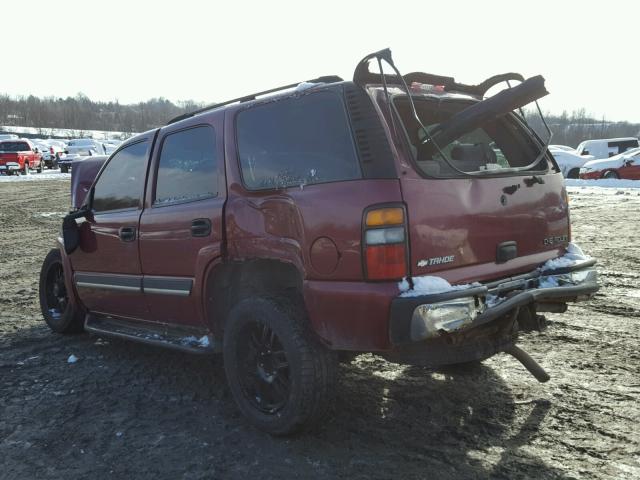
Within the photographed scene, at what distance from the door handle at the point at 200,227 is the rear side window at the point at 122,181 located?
864mm

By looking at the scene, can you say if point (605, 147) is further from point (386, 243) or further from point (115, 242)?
point (386, 243)

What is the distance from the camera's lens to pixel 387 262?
8.75ft

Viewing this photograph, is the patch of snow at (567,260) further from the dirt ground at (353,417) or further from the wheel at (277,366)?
the wheel at (277,366)

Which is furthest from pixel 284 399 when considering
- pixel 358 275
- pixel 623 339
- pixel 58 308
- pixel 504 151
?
pixel 58 308

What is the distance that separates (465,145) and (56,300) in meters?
4.18

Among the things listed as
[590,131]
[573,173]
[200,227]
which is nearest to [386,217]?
[200,227]

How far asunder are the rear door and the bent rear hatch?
1263mm

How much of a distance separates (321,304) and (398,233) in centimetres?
53

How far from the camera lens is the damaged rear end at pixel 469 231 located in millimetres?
2695

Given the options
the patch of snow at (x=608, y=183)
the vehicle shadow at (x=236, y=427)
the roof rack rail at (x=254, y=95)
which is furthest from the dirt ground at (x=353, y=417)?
the patch of snow at (x=608, y=183)

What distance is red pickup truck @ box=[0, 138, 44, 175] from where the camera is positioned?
28.2 m

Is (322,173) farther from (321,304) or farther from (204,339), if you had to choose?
(204,339)

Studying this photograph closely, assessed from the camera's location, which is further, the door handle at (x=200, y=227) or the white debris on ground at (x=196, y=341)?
the white debris on ground at (x=196, y=341)

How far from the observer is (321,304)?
2.83 m
